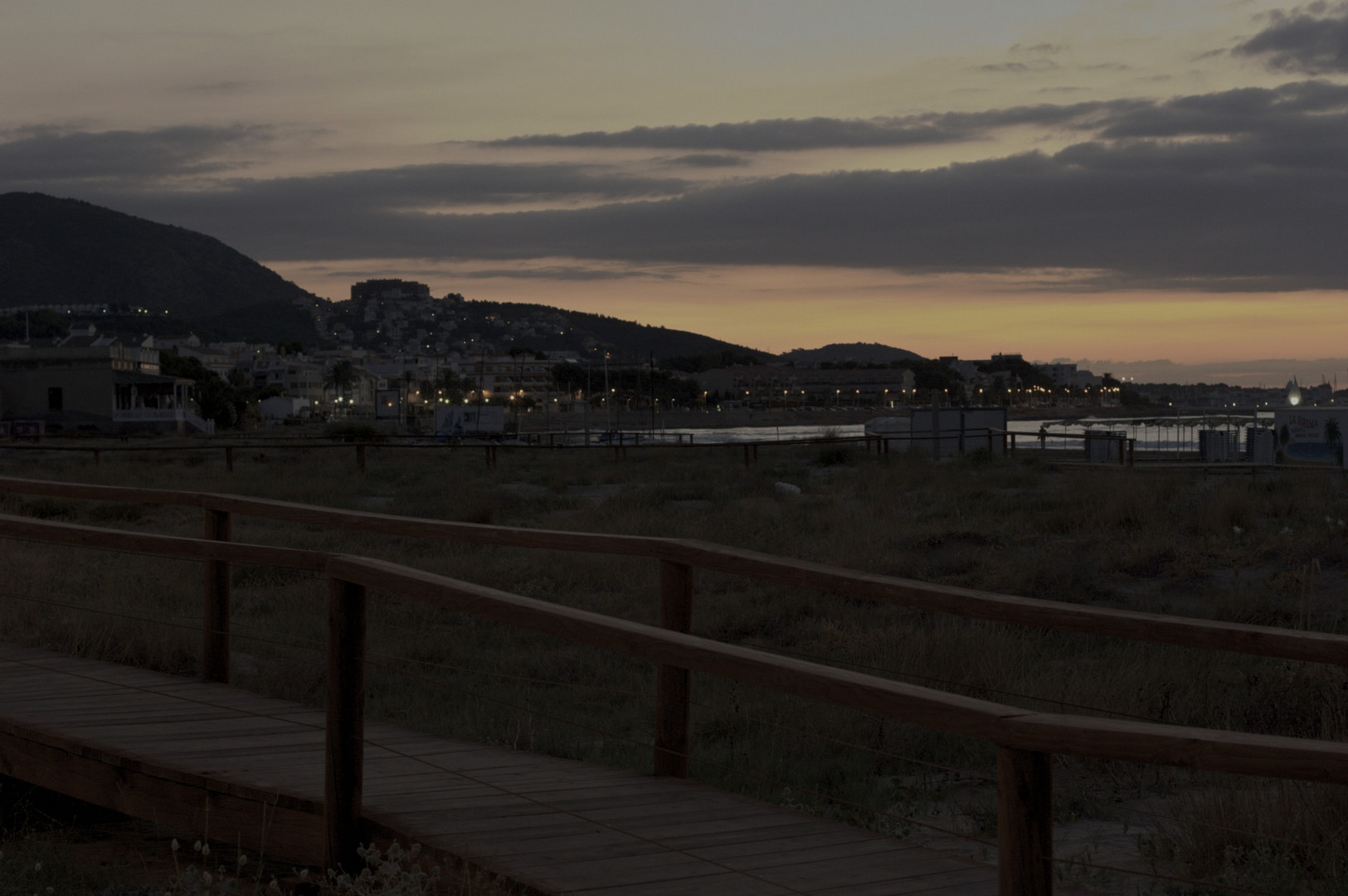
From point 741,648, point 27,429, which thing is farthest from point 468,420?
point 741,648

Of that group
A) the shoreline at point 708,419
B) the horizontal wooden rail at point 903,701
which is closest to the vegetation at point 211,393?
the shoreline at point 708,419

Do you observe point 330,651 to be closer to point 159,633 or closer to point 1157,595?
point 159,633

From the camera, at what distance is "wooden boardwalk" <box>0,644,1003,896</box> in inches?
144

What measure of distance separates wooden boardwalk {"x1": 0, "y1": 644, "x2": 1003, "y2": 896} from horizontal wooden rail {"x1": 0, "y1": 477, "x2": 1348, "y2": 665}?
0.85 meters

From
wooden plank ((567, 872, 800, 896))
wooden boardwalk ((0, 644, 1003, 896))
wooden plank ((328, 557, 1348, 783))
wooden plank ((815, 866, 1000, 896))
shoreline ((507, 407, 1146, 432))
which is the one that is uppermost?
wooden plank ((328, 557, 1348, 783))

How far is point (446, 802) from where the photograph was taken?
4.39m

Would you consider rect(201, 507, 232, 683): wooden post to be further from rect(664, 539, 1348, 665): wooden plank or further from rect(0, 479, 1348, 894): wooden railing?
rect(664, 539, 1348, 665): wooden plank

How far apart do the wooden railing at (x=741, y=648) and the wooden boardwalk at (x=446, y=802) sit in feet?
1.14

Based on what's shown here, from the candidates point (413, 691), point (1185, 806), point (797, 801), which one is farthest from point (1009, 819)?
point (413, 691)

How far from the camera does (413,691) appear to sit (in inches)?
318

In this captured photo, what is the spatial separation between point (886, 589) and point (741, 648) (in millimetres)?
1727

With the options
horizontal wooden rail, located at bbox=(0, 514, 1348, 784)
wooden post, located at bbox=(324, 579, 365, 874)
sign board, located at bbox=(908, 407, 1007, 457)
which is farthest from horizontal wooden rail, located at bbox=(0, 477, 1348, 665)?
sign board, located at bbox=(908, 407, 1007, 457)

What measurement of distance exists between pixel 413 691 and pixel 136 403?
75151 millimetres

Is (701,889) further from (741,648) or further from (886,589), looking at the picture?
(886,589)
